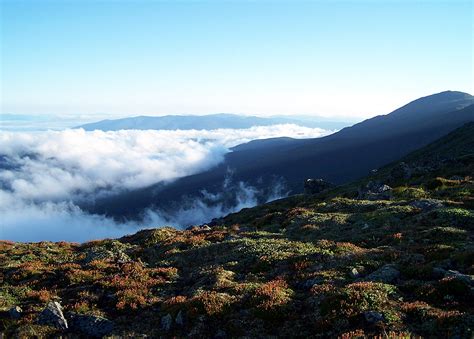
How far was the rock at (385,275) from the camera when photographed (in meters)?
17.8

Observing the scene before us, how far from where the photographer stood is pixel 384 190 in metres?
45.4

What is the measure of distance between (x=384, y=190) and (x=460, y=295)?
104 feet

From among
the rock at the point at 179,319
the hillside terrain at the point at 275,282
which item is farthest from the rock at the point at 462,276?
the rock at the point at 179,319

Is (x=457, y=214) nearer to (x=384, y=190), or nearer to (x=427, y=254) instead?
(x=427, y=254)

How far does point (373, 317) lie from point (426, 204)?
902 inches

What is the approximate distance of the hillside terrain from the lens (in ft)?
46.9

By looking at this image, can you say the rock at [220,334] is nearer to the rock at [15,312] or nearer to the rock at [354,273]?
the rock at [354,273]

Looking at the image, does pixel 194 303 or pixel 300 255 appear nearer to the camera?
pixel 194 303

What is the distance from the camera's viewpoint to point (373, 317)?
13.4 metres

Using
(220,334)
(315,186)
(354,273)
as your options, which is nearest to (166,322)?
(220,334)

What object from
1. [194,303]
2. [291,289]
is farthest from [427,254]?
[194,303]

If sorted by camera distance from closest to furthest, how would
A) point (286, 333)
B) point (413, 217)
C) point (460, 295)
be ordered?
1. point (286, 333)
2. point (460, 295)
3. point (413, 217)

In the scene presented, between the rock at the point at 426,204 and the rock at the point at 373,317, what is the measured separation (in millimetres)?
21254

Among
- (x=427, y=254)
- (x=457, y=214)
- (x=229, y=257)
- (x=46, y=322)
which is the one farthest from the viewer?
(x=457, y=214)
